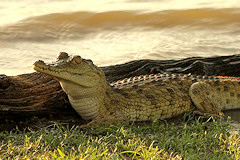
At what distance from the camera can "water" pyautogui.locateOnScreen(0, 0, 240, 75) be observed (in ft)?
34.2

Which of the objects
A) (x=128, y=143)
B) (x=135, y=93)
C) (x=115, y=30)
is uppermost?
(x=115, y=30)

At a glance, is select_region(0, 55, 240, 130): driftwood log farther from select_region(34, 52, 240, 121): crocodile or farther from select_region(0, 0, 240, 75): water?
select_region(0, 0, 240, 75): water

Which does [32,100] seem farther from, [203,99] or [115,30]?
[115,30]

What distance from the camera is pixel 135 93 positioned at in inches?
218

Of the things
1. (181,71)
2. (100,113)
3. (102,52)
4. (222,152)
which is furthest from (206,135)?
(102,52)

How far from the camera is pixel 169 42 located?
1137cm

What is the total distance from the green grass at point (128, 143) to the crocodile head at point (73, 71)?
0.63 m

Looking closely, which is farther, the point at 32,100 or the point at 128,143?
the point at 32,100

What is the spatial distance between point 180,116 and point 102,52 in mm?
5114

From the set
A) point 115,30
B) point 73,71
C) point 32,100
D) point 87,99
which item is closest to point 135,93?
point 87,99

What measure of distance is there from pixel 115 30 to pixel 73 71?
7839 mm

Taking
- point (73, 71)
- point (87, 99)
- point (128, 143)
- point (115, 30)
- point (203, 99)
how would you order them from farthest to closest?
point (115, 30)
point (203, 99)
point (87, 99)
point (73, 71)
point (128, 143)

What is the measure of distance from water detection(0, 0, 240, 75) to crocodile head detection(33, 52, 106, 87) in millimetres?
4325

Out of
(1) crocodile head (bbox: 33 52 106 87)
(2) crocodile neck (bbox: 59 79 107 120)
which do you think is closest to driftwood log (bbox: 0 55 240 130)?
(2) crocodile neck (bbox: 59 79 107 120)
